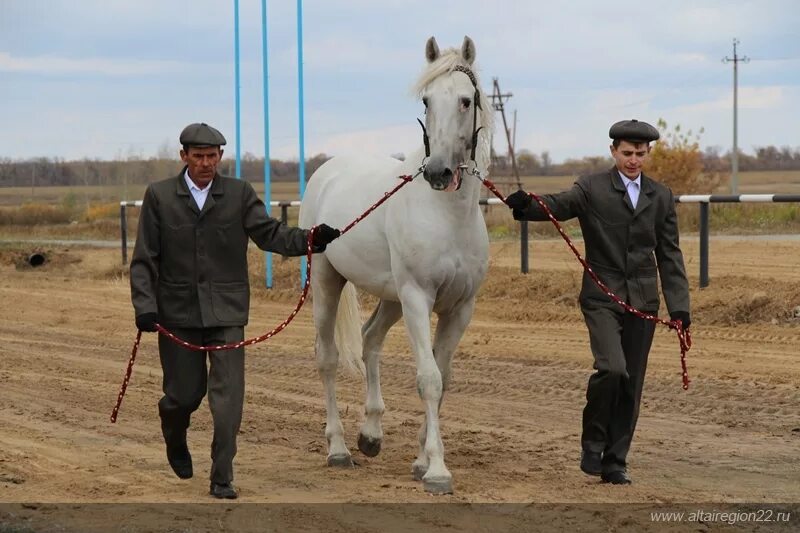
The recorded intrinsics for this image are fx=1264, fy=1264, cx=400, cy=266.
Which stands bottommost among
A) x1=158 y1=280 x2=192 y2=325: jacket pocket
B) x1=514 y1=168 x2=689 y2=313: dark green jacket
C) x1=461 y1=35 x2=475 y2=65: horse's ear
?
x1=158 y1=280 x2=192 y2=325: jacket pocket

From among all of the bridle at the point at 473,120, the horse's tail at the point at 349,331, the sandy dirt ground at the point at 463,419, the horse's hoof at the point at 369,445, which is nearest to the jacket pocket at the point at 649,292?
the sandy dirt ground at the point at 463,419

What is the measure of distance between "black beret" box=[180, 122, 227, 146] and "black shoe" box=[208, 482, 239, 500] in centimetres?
182

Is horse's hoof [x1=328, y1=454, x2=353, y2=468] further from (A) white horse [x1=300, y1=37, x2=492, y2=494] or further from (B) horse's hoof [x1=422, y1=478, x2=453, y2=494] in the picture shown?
(B) horse's hoof [x1=422, y1=478, x2=453, y2=494]

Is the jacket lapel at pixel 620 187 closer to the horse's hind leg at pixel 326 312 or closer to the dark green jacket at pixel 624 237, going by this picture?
the dark green jacket at pixel 624 237

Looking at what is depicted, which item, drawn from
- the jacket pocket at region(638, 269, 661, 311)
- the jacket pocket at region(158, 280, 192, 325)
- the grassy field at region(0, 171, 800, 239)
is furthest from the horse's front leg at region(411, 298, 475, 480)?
the grassy field at region(0, 171, 800, 239)

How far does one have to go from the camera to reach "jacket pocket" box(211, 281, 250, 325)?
682 cm

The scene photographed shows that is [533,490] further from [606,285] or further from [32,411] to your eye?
[32,411]

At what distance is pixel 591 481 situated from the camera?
705cm

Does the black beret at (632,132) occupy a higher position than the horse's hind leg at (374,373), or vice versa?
the black beret at (632,132)

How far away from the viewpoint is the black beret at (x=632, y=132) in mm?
6965

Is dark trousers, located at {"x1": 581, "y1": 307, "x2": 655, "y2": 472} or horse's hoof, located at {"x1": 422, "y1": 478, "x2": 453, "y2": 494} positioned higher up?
dark trousers, located at {"x1": 581, "y1": 307, "x2": 655, "y2": 472}

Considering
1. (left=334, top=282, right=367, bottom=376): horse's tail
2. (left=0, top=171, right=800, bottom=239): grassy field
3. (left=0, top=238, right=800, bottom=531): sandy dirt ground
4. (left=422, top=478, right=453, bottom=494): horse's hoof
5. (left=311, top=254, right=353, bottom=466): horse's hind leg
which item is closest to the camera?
(left=0, top=238, right=800, bottom=531): sandy dirt ground

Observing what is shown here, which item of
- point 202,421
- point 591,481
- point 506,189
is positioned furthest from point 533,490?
point 506,189

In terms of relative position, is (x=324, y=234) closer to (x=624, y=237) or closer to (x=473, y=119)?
(x=473, y=119)
